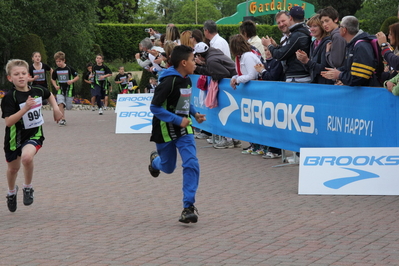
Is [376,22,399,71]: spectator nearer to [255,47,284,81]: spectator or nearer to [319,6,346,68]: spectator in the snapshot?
[319,6,346,68]: spectator

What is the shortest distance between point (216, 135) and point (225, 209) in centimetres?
667

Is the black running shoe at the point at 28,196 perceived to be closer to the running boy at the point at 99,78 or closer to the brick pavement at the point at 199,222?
the brick pavement at the point at 199,222

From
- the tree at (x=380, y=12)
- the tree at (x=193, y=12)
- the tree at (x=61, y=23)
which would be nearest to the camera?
the tree at (x=61, y=23)

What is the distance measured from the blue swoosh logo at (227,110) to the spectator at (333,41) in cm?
286

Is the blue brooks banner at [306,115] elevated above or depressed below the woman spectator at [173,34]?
below

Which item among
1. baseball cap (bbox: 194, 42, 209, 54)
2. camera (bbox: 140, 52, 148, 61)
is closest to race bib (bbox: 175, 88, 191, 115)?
baseball cap (bbox: 194, 42, 209, 54)

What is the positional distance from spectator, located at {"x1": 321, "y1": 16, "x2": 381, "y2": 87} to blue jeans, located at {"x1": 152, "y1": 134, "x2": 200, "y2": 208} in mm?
2626

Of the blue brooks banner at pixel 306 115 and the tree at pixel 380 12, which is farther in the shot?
the tree at pixel 380 12

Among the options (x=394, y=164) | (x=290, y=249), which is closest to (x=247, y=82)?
(x=394, y=164)

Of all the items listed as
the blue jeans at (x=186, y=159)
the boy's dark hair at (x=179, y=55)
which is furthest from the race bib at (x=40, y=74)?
the boy's dark hair at (x=179, y=55)

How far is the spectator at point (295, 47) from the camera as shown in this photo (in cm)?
1048

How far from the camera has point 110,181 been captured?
9766mm

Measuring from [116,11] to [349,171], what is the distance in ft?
193

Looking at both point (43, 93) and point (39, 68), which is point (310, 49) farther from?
point (39, 68)
